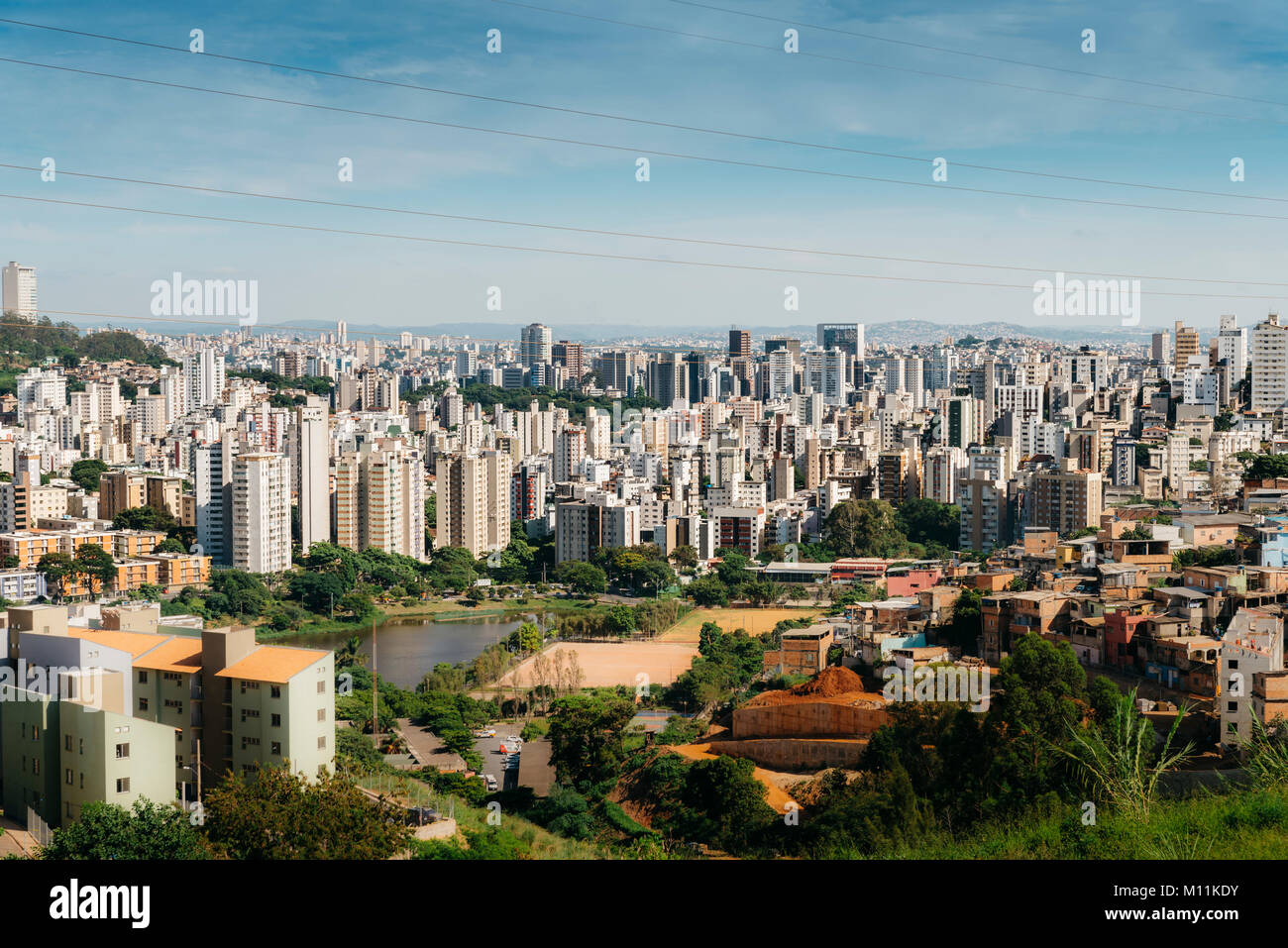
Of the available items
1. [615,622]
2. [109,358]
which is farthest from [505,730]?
[109,358]

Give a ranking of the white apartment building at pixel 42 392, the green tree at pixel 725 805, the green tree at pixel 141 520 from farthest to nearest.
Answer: the white apartment building at pixel 42 392, the green tree at pixel 141 520, the green tree at pixel 725 805

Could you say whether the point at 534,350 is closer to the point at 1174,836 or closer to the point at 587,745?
the point at 587,745

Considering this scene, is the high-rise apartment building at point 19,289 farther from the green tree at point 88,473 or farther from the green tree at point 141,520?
the green tree at point 141,520

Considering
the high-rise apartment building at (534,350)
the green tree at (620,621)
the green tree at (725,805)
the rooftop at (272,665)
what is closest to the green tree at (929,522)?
the green tree at (620,621)

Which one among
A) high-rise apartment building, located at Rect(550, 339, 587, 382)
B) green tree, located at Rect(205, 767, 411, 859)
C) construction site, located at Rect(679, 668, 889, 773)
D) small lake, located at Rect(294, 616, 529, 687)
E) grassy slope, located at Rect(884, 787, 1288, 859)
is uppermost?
high-rise apartment building, located at Rect(550, 339, 587, 382)

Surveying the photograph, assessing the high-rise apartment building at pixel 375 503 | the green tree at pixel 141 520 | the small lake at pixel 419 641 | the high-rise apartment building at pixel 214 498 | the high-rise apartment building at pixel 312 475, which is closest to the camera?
→ the small lake at pixel 419 641

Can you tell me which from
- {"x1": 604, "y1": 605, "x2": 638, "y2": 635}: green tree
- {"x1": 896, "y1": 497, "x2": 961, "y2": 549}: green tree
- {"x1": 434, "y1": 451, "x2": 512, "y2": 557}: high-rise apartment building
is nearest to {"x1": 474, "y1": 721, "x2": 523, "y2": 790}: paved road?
{"x1": 604, "y1": 605, "x2": 638, "y2": 635}: green tree

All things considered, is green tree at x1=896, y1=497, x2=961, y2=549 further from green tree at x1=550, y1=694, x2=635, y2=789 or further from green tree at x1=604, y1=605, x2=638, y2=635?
green tree at x1=550, y1=694, x2=635, y2=789
